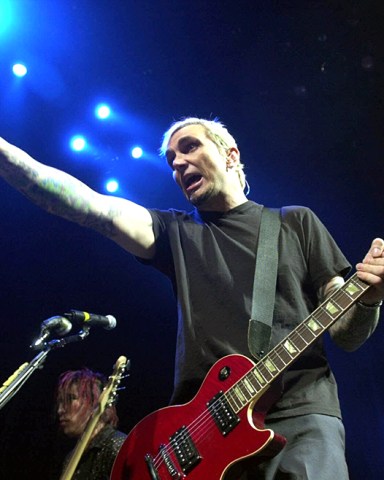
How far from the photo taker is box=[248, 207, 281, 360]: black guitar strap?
79.5 inches

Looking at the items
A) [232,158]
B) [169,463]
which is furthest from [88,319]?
[232,158]

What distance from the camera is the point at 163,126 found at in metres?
6.16

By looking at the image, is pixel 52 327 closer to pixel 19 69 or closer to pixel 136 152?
pixel 19 69

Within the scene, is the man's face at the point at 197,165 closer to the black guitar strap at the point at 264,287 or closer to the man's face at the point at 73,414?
the black guitar strap at the point at 264,287

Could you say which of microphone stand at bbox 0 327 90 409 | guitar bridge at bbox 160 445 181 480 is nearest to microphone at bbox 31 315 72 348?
microphone stand at bbox 0 327 90 409

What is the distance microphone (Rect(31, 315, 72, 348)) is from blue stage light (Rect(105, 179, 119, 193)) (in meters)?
4.28

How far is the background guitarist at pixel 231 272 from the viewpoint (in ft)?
5.97

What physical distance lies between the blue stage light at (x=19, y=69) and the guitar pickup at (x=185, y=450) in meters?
5.04

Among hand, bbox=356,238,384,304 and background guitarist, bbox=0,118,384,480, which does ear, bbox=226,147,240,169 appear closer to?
background guitarist, bbox=0,118,384,480

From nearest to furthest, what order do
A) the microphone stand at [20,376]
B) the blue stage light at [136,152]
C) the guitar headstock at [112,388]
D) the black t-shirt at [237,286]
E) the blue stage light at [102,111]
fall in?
the black t-shirt at [237,286] < the microphone stand at [20,376] < the guitar headstock at [112,388] < the blue stage light at [102,111] < the blue stage light at [136,152]

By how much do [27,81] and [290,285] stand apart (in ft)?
15.7

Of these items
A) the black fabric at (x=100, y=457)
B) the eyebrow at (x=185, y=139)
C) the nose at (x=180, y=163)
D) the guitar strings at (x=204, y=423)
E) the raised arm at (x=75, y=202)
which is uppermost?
the eyebrow at (x=185, y=139)

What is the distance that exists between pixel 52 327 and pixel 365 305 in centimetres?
170

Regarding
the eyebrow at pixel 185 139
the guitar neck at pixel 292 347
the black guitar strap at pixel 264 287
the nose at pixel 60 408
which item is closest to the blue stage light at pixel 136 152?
the eyebrow at pixel 185 139
